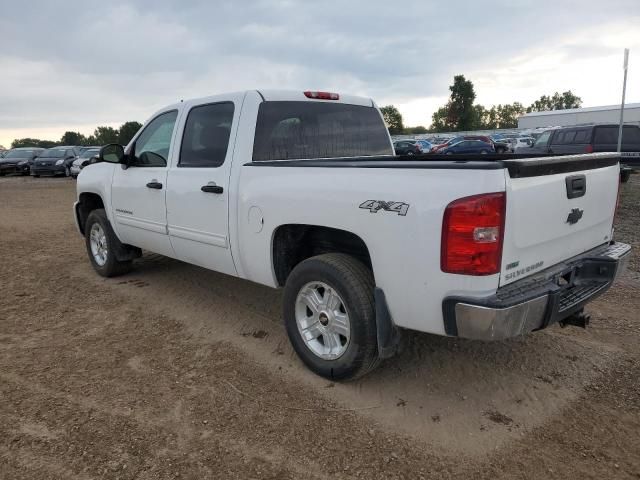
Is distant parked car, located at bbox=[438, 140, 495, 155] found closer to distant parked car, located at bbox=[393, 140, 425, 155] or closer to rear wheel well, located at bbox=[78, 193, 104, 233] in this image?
distant parked car, located at bbox=[393, 140, 425, 155]

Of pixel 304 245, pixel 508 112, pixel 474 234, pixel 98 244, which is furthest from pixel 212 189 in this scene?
pixel 508 112

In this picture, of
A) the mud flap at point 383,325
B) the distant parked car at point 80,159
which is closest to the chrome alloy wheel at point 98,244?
the mud flap at point 383,325

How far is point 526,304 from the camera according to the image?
2.60 meters

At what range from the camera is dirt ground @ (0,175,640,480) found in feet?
8.54

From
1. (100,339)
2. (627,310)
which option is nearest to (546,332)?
(627,310)

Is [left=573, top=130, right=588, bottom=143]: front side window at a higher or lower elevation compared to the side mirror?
lower

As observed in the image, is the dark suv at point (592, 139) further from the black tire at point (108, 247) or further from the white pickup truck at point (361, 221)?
the black tire at point (108, 247)

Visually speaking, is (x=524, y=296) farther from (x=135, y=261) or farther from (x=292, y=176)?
(x=135, y=261)

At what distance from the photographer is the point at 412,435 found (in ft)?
9.28

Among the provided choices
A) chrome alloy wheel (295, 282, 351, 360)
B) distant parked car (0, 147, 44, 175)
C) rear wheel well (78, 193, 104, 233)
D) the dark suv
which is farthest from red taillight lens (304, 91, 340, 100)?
distant parked car (0, 147, 44, 175)

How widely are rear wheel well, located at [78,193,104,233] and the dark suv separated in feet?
39.5

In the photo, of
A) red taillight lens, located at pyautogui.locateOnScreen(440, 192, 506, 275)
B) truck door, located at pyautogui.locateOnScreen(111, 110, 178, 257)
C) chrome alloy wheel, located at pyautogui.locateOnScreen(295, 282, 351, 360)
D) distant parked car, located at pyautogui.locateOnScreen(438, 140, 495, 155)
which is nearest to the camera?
red taillight lens, located at pyautogui.locateOnScreen(440, 192, 506, 275)

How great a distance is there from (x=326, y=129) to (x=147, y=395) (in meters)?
2.51

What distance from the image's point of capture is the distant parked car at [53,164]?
24.4m
